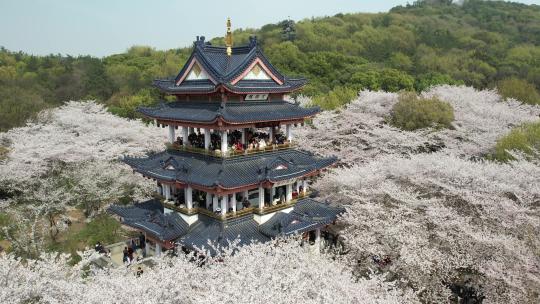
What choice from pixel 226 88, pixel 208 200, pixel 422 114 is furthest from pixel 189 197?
pixel 422 114

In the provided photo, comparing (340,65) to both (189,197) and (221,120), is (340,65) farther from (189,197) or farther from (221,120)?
(221,120)

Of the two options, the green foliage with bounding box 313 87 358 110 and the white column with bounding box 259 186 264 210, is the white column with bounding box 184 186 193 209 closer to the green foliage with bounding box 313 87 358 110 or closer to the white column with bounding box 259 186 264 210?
the white column with bounding box 259 186 264 210

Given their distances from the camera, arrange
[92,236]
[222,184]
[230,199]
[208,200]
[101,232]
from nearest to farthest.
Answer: [222,184] → [230,199] → [208,200] → [92,236] → [101,232]

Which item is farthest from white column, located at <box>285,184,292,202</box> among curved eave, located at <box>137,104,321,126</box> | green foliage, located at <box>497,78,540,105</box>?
green foliage, located at <box>497,78,540,105</box>

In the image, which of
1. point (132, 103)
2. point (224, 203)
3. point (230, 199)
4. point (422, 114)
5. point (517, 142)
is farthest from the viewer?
point (132, 103)

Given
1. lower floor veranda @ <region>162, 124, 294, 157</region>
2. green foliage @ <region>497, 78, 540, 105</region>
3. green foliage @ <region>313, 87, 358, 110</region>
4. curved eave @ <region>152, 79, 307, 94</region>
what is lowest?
green foliage @ <region>313, 87, 358, 110</region>

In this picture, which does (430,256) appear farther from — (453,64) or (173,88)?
(453,64)

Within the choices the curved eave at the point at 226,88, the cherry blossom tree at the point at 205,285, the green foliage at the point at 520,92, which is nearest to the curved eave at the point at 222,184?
the cherry blossom tree at the point at 205,285
